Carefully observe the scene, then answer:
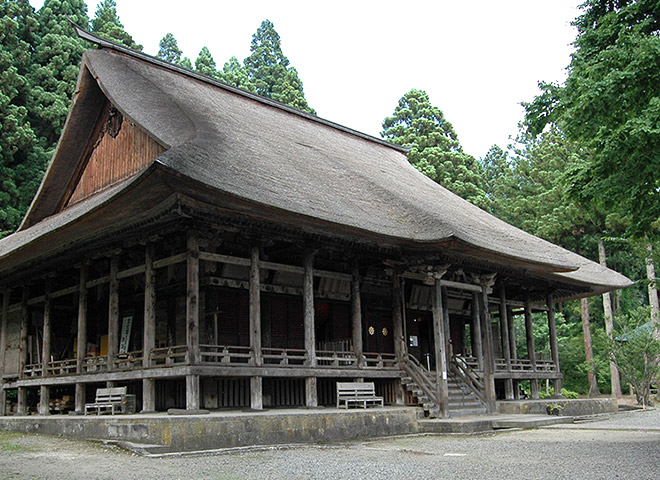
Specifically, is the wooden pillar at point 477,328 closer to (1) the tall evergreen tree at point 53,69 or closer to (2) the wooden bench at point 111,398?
(2) the wooden bench at point 111,398

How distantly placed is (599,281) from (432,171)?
18359 millimetres

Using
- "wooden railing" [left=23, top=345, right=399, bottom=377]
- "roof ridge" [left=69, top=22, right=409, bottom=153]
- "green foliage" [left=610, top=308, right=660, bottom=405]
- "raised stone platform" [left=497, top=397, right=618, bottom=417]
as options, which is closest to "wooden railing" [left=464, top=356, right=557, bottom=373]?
"raised stone platform" [left=497, top=397, right=618, bottom=417]

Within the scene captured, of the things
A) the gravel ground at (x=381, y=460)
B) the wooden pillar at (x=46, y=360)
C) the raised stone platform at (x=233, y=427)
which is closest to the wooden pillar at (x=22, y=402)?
the wooden pillar at (x=46, y=360)

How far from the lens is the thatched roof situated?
504 inches

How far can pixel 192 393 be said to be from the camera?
1230 cm

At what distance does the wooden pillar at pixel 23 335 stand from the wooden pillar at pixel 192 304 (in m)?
8.07

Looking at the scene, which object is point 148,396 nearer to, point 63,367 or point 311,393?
point 311,393

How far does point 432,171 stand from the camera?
38844mm

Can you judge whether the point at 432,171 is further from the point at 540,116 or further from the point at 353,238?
the point at 540,116

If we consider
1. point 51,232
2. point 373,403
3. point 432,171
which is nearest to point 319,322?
point 373,403

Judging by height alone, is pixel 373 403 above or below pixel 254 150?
below

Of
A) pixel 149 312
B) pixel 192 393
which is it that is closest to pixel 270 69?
pixel 149 312

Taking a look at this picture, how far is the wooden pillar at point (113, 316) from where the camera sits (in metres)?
14.9

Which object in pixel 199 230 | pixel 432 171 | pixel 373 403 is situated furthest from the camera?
pixel 432 171
